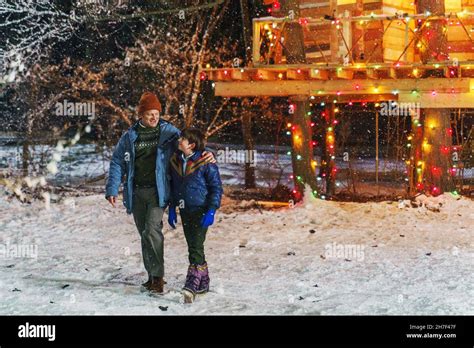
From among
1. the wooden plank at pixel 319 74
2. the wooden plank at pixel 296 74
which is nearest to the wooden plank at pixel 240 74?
the wooden plank at pixel 296 74

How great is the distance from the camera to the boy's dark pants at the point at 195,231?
698 centimetres

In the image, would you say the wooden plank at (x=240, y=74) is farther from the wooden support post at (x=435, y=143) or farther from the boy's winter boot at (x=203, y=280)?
the boy's winter boot at (x=203, y=280)

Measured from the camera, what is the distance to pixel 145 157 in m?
7.16

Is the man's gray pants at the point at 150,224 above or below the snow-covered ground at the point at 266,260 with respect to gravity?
above

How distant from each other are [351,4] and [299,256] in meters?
8.28

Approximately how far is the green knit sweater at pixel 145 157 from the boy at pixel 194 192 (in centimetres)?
28

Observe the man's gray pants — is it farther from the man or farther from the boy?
the boy

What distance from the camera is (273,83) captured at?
13.7m

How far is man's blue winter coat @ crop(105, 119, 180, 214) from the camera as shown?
7.09 meters
